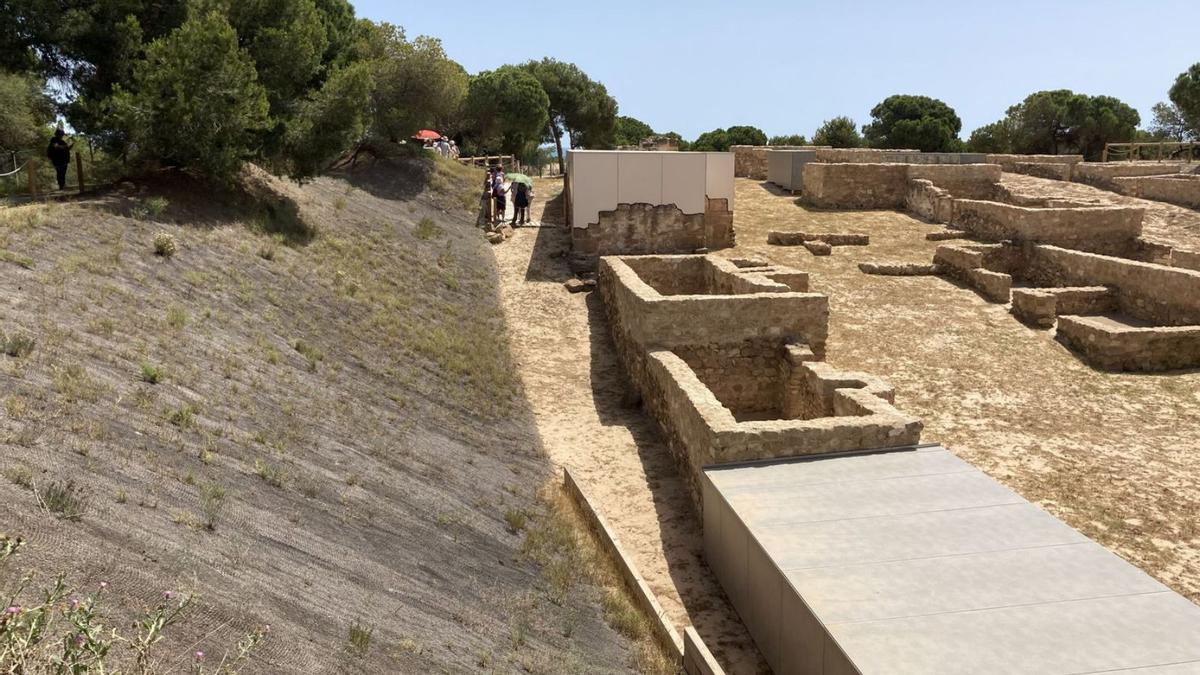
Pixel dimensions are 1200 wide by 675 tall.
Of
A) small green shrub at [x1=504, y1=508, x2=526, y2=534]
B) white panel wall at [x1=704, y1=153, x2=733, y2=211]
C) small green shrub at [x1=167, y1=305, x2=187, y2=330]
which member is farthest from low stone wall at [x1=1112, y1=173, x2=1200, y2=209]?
small green shrub at [x1=167, y1=305, x2=187, y2=330]

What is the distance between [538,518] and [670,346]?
13.9 ft

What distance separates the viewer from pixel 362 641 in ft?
15.7

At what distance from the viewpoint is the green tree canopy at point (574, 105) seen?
148 ft

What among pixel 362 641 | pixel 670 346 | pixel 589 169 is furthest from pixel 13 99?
pixel 362 641

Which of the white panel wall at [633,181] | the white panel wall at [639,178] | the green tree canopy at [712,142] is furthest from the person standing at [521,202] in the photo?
the green tree canopy at [712,142]

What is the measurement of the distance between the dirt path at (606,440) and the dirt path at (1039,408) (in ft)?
12.3

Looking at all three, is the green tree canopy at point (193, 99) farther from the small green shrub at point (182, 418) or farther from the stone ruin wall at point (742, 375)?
the small green shrub at point (182, 418)

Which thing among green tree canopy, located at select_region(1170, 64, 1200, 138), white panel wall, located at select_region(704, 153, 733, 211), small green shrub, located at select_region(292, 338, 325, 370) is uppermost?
green tree canopy, located at select_region(1170, 64, 1200, 138)

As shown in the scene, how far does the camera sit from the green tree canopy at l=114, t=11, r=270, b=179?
13.5m

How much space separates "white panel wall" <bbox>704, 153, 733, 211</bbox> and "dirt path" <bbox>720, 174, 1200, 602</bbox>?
11.5ft

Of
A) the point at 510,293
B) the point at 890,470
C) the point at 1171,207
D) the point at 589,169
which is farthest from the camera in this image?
the point at 1171,207

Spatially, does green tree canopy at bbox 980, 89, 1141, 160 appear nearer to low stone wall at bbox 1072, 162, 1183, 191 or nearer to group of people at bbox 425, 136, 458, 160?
low stone wall at bbox 1072, 162, 1183, 191

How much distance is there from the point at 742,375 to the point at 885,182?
16800 mm

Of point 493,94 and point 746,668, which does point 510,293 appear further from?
point 493,94
